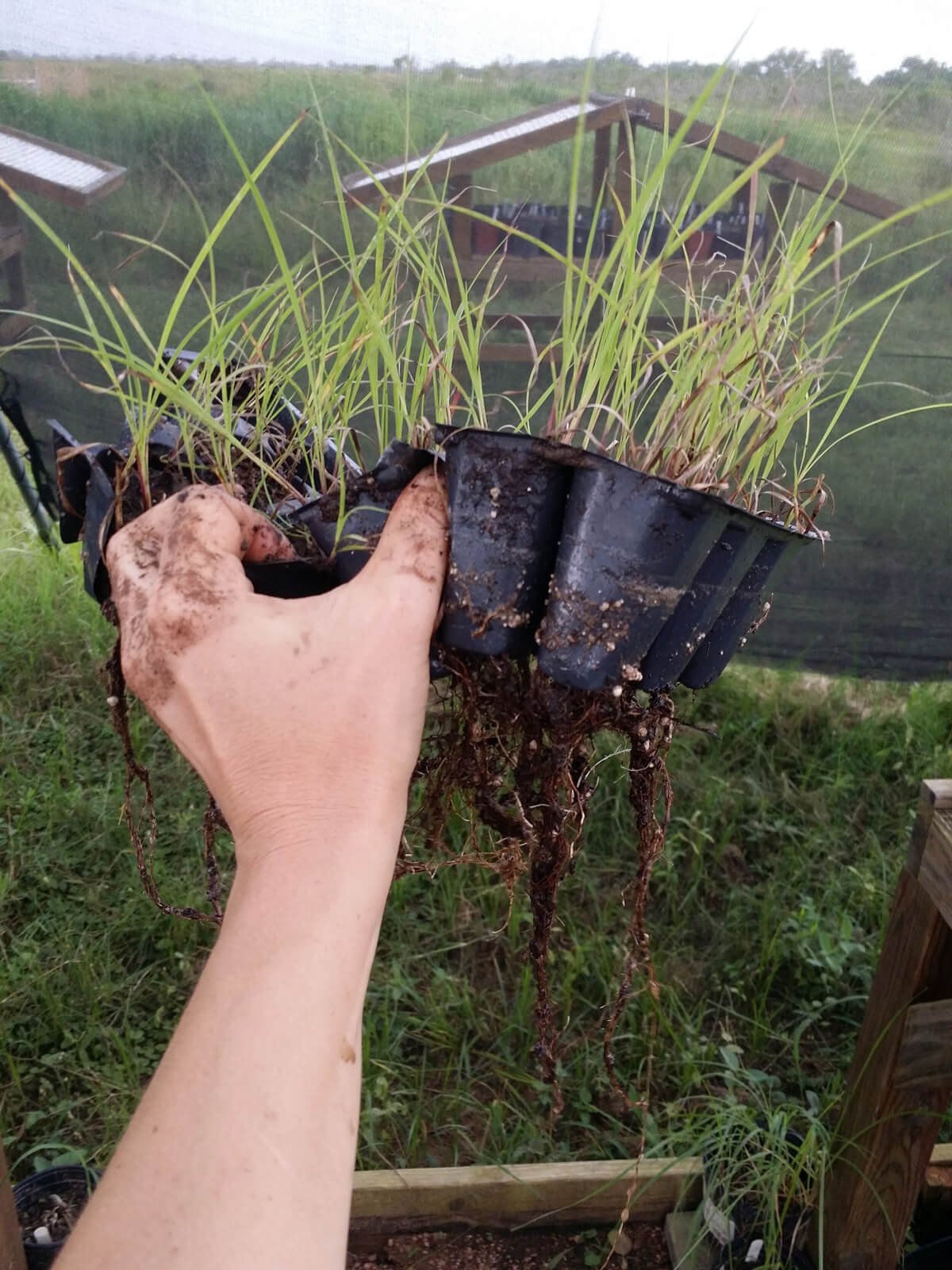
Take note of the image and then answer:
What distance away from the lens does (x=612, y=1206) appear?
3.93 ft

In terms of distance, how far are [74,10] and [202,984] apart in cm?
160

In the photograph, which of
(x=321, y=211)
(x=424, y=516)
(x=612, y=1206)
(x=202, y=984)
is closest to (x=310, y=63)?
(x=321, y=211)

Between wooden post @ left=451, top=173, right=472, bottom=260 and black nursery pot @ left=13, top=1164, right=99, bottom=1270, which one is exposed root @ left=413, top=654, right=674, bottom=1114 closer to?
black nursery pot @ left=13, top=1164, right=99, bottom=1270

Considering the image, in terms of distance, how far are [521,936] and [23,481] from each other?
4.36 feet

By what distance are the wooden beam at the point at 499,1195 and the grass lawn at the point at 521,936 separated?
7cm

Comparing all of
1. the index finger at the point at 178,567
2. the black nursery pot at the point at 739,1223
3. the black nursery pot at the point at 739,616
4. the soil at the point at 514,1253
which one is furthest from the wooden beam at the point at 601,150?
the soil at the point at 514,1253

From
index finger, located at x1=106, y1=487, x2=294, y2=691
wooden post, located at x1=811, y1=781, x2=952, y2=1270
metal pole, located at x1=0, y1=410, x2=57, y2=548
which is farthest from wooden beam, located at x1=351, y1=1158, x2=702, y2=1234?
metal pole, located at x1=0, y1=410, x2=57, y2=548

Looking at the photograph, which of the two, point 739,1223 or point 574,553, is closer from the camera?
point 574,553

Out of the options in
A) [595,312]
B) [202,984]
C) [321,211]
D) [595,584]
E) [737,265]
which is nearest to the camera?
[202,984]

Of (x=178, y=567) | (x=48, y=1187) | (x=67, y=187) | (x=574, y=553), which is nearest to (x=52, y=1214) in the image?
(x=48, y=1187)

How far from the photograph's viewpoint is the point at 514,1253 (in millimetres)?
1194

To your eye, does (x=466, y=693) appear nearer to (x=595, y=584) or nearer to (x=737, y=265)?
(x=595, y=584)

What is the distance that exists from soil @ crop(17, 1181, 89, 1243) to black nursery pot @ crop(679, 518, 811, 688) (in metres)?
1.03

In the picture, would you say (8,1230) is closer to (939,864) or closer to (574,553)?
(574,553)
